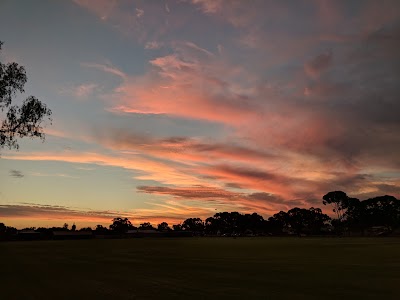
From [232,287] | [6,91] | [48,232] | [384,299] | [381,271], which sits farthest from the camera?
[48,232]

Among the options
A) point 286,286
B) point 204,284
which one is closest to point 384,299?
point 286,286

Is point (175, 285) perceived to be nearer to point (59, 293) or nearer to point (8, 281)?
point (59, 293)

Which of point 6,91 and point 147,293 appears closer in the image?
point 147,293

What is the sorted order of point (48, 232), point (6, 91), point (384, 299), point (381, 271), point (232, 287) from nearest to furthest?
point (384, 299), point (232, 287), point (381, 271), point (6, 91), point (48, 232)

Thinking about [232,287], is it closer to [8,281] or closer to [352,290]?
[352,290]

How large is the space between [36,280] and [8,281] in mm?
1330

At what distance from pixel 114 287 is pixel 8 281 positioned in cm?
652

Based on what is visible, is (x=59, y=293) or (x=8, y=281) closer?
(x=59, y=293)

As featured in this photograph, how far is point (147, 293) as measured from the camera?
16125mm

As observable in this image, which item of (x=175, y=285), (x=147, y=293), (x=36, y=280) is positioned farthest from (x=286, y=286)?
(x=36, y=280)

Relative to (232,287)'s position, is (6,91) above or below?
above

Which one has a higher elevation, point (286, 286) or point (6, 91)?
point (6, 91)

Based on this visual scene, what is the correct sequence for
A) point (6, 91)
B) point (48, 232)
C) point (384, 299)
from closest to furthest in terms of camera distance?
point (384, 299), point (6, 91), point (48, 232)

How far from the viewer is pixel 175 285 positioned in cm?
1855
